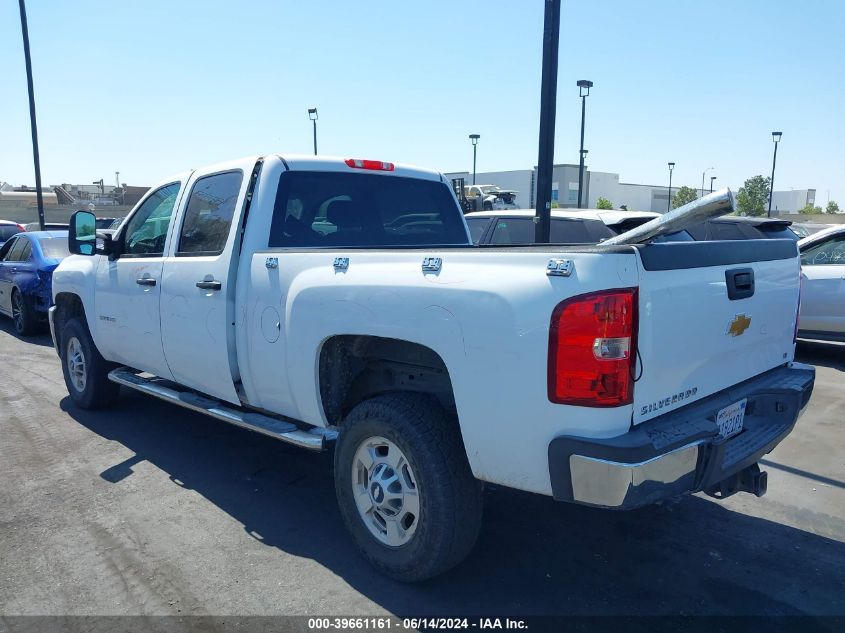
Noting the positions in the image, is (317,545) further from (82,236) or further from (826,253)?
(826,253)

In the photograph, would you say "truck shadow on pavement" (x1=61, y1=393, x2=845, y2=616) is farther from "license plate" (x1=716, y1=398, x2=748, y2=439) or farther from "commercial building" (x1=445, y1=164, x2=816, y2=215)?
"commercial building" (x1=445, y1=164, x2=816, y2=215)

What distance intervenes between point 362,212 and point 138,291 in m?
1.82

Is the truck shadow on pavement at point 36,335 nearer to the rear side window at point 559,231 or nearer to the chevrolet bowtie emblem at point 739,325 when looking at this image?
the rear side window at point 559,231

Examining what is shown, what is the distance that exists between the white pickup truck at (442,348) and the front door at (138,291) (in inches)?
1.2

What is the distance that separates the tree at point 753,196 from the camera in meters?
56.4

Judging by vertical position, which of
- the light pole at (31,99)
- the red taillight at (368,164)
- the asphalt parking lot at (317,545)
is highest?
the light pole at (31,99)

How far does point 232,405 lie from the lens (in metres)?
4.63

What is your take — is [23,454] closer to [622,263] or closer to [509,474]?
[509,474]

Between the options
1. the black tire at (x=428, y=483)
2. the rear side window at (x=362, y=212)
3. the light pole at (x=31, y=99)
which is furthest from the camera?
the light pole at (x=31, y=99)

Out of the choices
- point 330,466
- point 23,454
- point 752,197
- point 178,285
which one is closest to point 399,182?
point 178,285

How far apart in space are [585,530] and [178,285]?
9.97ft

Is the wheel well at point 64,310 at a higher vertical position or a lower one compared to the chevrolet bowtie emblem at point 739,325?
lower

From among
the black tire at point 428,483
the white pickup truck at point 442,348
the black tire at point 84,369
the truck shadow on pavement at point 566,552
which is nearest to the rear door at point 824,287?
the truck shadow on pavement at point 566,552

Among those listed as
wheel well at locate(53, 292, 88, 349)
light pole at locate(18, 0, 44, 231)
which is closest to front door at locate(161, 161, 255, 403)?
wheel well at locate(53, 292, 88, 349)
